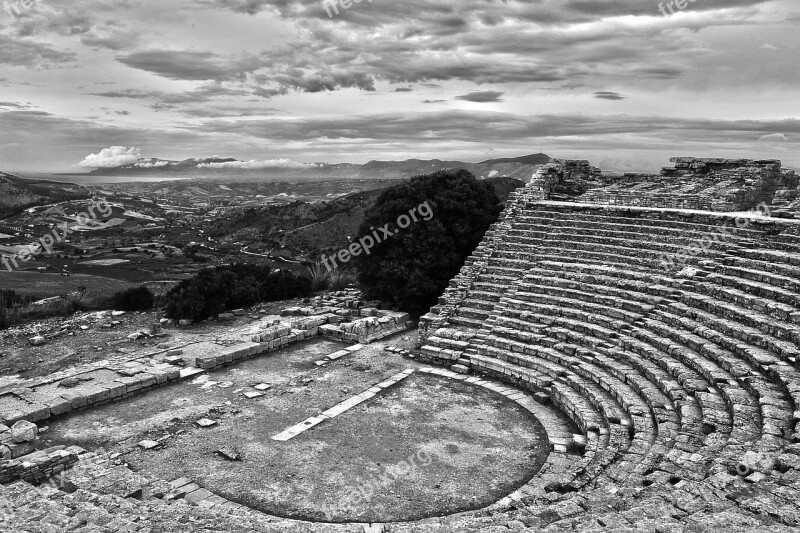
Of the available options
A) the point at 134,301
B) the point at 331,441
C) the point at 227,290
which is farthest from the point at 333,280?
the point at 331,441

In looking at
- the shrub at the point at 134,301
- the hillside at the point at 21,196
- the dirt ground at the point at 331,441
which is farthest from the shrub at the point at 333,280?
the hillside at the point at 21,196

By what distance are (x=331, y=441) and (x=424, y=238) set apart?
427 inches

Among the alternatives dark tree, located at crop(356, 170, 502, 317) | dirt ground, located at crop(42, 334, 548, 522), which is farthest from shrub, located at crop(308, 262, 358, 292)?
dirt ground, located at crop(42, 334, 548, 522)

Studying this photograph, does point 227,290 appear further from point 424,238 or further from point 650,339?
point 650,339

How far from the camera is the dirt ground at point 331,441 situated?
10.1m

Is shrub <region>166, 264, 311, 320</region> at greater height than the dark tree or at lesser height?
lesser

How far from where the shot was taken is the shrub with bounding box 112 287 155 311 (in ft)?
77.2

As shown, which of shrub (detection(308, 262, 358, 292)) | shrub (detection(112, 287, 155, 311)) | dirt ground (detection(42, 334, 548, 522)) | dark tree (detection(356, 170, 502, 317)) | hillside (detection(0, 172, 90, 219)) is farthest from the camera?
hillside (detection(0, 172, 90, 219))

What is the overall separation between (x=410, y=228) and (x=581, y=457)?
1220 cm

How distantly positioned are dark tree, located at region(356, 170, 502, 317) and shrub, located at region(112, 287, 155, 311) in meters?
9.08

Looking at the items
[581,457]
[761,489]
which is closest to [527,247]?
[581,457]

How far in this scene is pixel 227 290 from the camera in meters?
22.7

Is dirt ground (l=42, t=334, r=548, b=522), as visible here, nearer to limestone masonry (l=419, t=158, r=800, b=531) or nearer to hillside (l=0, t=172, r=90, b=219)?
limestone masonry (l=419, t=158, r=800, b=531)

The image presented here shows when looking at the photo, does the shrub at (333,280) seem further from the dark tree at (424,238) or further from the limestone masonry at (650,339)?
the limestone masonry at (650,339)
